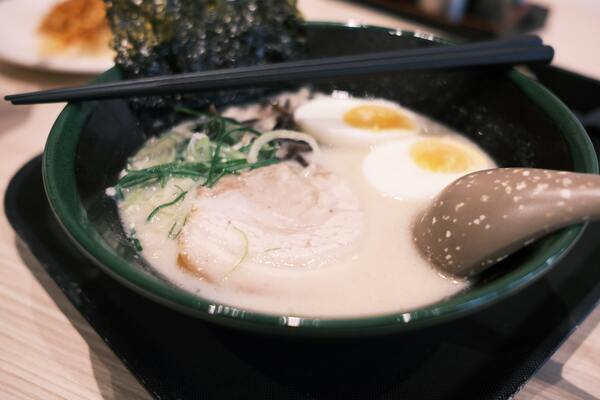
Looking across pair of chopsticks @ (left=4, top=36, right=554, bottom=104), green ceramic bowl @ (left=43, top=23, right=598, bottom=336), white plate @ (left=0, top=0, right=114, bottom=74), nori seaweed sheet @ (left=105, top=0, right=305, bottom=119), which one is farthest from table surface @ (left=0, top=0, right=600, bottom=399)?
white plate @ (left=0, top=0, right=114, bottom=74)

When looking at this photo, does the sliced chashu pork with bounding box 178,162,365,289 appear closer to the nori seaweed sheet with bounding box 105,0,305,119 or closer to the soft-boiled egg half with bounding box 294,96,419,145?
the soft-boiled egg half with bounding box 294,96,419,145

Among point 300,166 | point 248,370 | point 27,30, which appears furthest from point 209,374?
point 27,30

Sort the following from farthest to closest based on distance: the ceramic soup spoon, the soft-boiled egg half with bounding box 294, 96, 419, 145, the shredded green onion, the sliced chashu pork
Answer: the soft-boiled egg half with bounding box 294, 96, 419, 145 → the shredded green onion → the sliced chashu pork → the ceramic soup spoon

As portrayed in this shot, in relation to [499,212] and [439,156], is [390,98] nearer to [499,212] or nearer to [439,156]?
[439,156]

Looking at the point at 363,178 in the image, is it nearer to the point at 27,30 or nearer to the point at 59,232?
the point at 59,232

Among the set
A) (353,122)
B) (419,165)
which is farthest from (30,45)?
(419,165)

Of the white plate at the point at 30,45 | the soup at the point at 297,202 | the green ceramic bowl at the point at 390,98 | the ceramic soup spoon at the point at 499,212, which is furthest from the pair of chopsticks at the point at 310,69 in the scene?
the white plate at the point at 30,45

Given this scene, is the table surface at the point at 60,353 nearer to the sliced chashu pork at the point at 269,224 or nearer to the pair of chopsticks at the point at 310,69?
the sliced chashu pork at the point at 269,224
